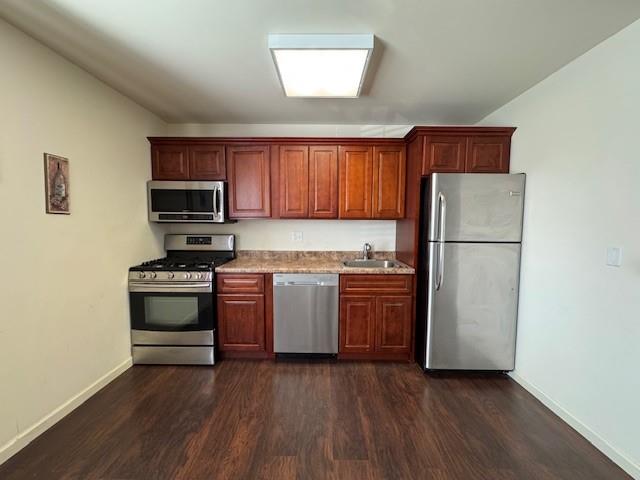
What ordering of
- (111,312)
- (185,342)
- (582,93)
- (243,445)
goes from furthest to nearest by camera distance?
(185,342) → (111,312) → (582,93) → (243,445)

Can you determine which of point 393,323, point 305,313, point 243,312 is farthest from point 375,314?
point 243,312

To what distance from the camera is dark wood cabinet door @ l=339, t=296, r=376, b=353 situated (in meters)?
2.70

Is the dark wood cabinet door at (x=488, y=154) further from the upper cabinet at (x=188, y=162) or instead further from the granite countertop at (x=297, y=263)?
the upper cabinet at (x=188, y=162)

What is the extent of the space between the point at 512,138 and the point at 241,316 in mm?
3053

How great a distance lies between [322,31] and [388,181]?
1.61m

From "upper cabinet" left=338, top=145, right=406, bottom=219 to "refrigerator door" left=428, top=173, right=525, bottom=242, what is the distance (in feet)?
1.90

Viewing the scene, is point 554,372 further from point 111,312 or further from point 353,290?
point 111,312

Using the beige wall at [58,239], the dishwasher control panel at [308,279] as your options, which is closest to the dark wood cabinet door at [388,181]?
the dishwasher control panel at [308,279]

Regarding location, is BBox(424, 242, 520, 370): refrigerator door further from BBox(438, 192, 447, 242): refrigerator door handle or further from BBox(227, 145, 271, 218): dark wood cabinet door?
BBox(227, 145, 271, 218): dark wood cabinet door

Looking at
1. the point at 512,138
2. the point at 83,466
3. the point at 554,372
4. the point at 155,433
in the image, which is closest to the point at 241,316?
the point at 155,433

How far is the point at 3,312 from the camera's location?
5.25ft

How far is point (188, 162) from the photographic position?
2963 millimetres

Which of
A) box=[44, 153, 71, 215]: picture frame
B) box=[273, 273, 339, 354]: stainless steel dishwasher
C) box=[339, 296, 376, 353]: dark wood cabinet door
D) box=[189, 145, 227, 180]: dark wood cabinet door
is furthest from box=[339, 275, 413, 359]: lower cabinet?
box=[44, 153, 71, 215]: picture frame

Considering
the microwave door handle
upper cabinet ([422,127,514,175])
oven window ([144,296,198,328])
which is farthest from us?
the microwave door handle
